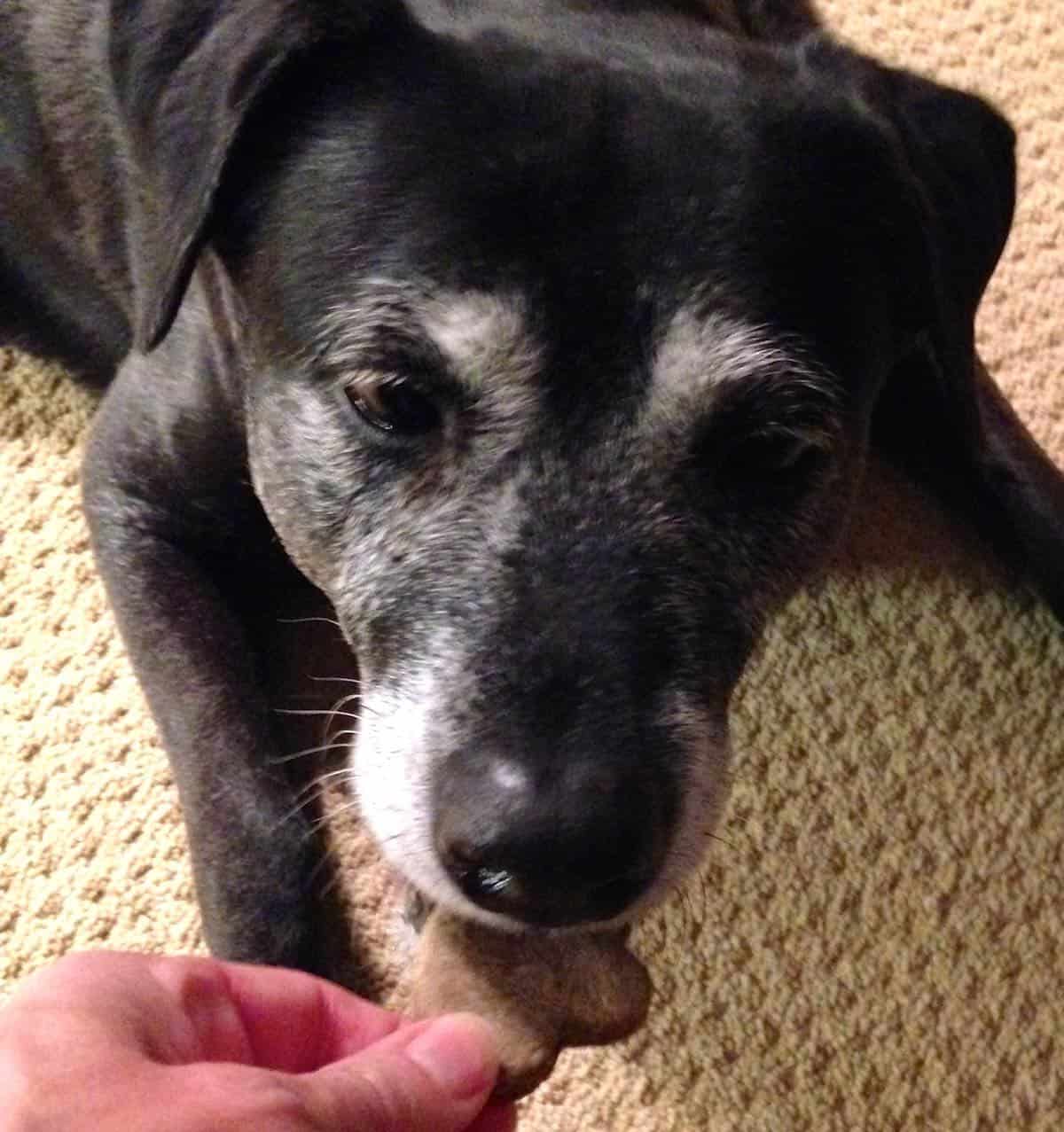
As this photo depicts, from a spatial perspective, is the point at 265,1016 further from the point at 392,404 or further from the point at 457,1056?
the point at 392,404

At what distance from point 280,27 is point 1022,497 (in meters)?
1.00

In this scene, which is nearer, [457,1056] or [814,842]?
[457,1056]

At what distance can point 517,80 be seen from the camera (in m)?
1.06

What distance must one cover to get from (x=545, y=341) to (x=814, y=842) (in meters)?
→ 0.72

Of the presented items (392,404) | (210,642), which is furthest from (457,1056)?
(210,642)

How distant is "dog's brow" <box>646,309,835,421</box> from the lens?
1.04 meters

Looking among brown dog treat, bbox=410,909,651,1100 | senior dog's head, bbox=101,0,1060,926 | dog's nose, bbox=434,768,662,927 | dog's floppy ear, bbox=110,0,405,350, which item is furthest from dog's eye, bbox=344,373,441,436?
brown dog treat, bbox=410,909,651,1100

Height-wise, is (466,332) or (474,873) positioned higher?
(466,332)

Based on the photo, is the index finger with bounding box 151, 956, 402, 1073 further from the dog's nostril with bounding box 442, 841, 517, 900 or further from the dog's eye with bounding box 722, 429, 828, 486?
the dog's eye with bounding box 722, 429, 828, 486

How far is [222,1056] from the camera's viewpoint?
908mm

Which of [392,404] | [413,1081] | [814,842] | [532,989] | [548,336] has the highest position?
[548,336]

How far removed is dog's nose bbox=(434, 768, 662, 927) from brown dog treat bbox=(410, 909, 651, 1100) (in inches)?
2.4

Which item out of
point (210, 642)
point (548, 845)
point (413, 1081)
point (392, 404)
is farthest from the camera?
point (210, 642)

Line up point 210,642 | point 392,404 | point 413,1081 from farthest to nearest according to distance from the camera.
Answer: point 210,642 < point 392,404 < point 413,1081
